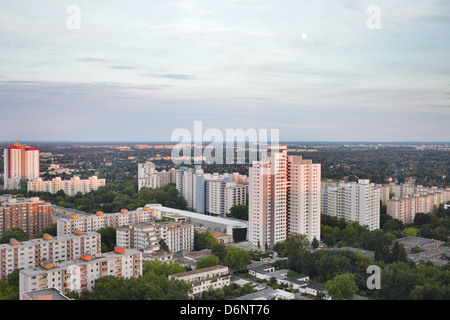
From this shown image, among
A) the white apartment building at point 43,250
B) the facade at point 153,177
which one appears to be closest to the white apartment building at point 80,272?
the white apartment building at point 43,250

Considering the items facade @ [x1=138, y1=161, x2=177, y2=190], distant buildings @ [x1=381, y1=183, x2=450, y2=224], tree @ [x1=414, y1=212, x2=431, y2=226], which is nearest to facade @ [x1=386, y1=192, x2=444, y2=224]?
distant buildings @ [x1=381, y1=183, x2=450, y2=224]

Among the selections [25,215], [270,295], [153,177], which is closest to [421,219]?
[270,295]

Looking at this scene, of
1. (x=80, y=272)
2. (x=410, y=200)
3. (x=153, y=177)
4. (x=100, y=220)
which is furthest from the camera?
(x=153, y=177)

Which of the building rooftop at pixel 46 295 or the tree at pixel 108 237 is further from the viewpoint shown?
the tree at pixel 108 237

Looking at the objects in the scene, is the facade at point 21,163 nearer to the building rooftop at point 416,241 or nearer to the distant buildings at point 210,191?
the distant buildings at point 210,191

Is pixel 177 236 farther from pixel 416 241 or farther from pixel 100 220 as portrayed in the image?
pixel 416 241
